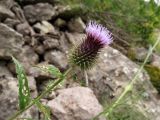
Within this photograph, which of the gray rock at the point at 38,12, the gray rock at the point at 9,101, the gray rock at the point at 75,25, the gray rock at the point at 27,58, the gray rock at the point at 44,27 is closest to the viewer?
the gray rock at the point at 9,101

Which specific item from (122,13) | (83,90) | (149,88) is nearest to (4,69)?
(83,90)

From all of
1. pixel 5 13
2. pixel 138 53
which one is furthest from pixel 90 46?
pixel 138 53

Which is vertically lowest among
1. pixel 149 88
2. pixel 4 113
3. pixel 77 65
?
pixel 149 88

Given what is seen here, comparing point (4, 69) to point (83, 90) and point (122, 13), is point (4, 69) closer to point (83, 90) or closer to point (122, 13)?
point (83, 90)

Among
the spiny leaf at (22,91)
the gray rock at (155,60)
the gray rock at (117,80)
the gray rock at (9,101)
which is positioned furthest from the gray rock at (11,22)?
the spiny leaf at (22,91)

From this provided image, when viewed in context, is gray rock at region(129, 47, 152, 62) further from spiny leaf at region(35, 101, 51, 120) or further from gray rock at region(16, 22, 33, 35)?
spiny leaf at region(35, 101, 51, 120)

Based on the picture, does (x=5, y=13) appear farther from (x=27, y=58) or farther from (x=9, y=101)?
(x=9, y=101)

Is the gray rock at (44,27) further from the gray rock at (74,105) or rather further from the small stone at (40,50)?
the gray rock at (74,105)

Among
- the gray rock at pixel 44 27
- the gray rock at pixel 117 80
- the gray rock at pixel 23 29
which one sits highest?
the gray rock at pixel 23 29
